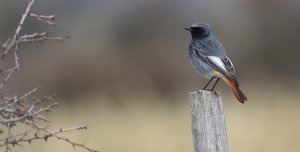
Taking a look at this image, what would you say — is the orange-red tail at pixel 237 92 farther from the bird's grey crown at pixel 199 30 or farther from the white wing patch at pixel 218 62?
the bird's grey crown at pixel 199 30

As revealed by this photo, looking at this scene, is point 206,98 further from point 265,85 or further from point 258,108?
point 265,85

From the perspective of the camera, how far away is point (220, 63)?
775 cm

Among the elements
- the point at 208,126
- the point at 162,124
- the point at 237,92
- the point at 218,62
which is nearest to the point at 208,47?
the point at 218,62

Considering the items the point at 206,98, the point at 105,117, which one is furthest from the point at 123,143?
the point at 206,98

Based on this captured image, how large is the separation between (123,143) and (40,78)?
6.65 metres

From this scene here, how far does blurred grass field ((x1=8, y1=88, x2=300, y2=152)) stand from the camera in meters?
9.77

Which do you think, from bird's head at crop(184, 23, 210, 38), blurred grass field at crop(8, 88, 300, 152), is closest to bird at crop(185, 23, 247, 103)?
bird's head at crop(184, 23, 210, 38)

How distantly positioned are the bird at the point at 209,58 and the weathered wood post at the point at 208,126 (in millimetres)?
1788

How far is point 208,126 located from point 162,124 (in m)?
5.27

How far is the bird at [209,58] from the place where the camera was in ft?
24.8

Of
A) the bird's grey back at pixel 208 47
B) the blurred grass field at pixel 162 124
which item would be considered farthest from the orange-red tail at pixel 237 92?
the blurred grass field at pixel 162 124

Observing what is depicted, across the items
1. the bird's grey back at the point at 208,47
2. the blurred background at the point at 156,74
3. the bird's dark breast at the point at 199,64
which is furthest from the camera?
the blurred background at the point at 156,74

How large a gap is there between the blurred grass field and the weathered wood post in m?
3.96

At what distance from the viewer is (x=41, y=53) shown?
18.7m
